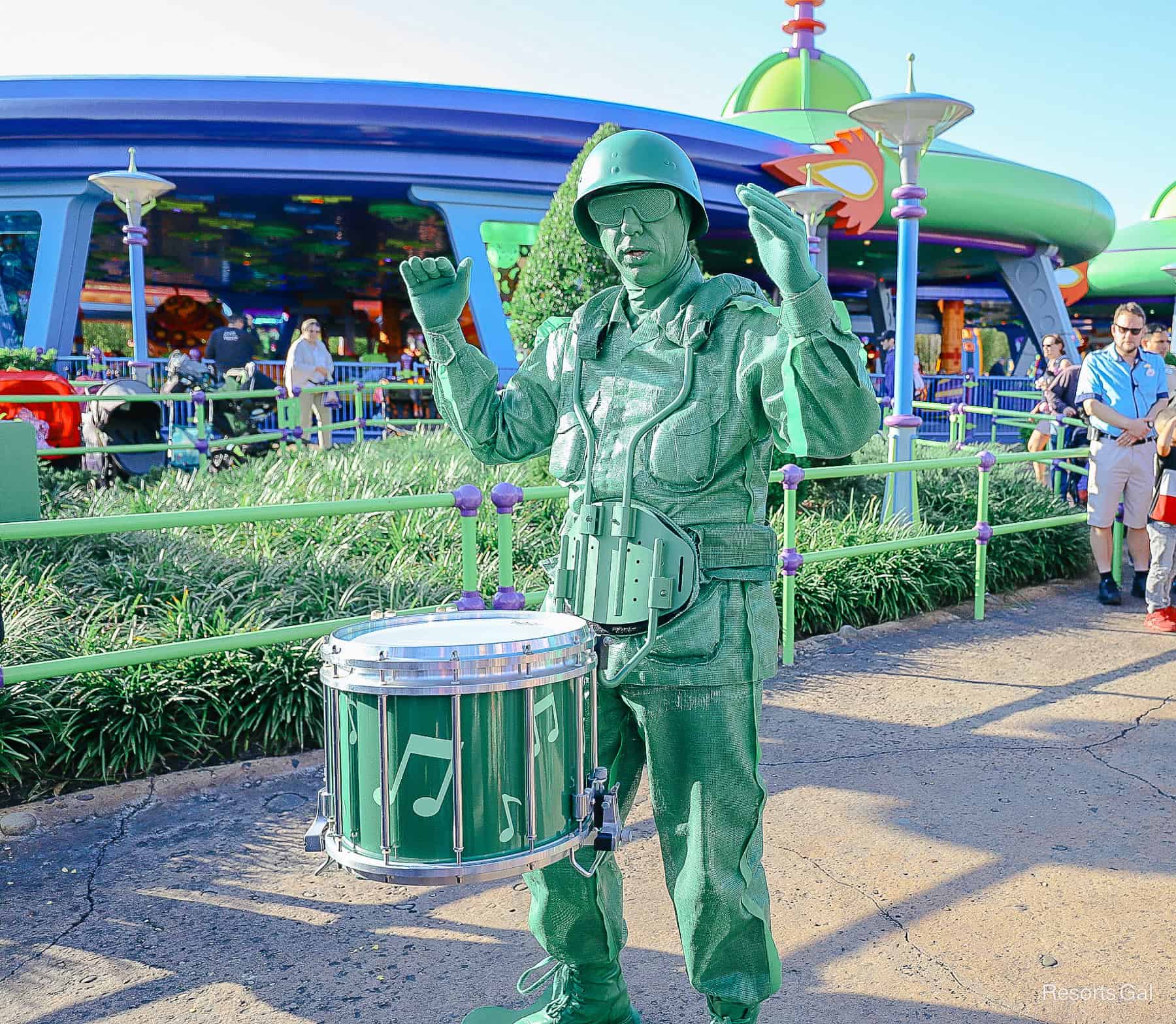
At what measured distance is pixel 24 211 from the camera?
54.3 ft

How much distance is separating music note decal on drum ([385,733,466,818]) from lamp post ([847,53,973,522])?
6.56 m

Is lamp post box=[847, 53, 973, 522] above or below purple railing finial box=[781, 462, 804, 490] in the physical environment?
above

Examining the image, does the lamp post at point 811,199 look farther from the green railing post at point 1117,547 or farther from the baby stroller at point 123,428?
the baby stroller at point 123,428

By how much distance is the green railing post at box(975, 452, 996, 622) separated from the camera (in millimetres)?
7102

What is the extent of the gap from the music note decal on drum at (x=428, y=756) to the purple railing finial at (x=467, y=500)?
8.90ft

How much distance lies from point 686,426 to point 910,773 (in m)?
2.83

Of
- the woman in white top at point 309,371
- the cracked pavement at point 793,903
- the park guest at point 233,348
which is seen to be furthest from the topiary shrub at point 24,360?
the cracked pavement at point 793,903

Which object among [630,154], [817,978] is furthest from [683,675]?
[817,978]

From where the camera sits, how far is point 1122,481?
7.40 m

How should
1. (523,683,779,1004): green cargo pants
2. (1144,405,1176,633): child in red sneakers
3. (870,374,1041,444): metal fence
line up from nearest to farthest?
(523,683,779,1004): green cargo pants
(1144,405,1176,633): child in red sneakers
(870,374,1041,444): metal fence

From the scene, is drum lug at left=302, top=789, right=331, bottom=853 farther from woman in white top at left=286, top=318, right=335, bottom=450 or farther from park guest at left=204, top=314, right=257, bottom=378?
park guest at left=204, top=314, right=257, bottom=378

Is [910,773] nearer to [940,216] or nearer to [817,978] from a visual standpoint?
[817,978]

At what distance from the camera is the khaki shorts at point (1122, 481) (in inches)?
288

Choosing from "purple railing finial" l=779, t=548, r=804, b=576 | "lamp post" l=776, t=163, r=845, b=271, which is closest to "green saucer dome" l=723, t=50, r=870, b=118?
"lamp post" l=776, t=163, r=845, b=271
